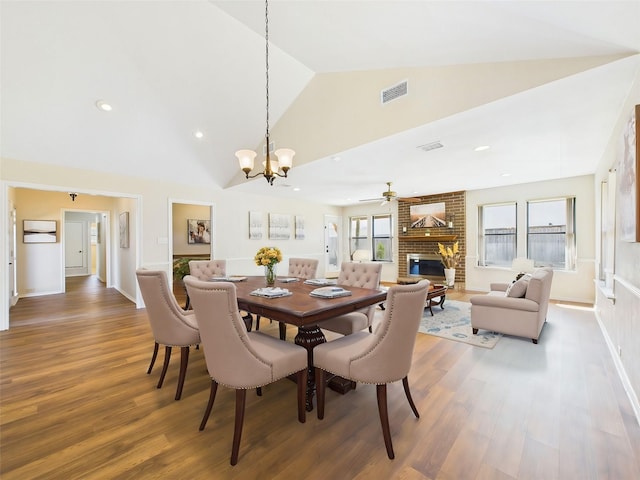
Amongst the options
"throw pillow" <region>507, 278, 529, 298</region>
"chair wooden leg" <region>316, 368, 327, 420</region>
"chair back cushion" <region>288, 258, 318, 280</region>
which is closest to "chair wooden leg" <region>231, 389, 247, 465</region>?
"chair wooden leg" <region>316, 368, 327, 420</region>

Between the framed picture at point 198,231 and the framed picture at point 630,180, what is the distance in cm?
904

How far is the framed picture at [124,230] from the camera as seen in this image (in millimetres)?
6012

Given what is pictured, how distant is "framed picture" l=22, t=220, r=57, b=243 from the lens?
6.65 metres

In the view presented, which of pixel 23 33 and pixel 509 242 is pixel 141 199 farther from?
pixel 509 242

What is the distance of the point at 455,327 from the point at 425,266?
12.8 ft

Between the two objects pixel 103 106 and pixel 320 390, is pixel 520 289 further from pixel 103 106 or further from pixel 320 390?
pixel 103 106

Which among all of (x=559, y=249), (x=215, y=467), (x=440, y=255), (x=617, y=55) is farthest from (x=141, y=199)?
(x=559, y=249)

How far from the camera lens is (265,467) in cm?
152

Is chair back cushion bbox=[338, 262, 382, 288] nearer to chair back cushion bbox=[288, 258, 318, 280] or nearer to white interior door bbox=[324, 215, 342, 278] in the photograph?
chair back cushion bbox=[288, 258, 318, 280]

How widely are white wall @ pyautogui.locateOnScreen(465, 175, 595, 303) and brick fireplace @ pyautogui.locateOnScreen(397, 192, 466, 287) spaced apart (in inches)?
11.8

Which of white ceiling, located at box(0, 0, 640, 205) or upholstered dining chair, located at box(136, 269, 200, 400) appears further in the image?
upholstered dining chair, located at box(136, 269, 200, 400)

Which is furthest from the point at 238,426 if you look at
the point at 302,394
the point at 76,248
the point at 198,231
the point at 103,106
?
the point at 76,248

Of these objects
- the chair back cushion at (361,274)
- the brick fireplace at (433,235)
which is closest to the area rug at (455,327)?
the chair back cushion at (361,274)

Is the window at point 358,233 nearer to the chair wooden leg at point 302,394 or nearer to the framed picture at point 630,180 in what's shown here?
the framed picture at point 630,180
